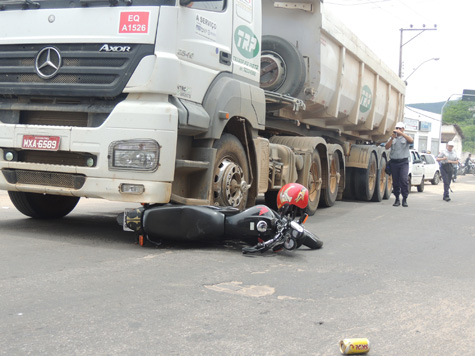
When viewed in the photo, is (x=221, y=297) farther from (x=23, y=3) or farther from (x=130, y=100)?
(x=23, y=3)

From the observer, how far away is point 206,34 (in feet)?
20.1

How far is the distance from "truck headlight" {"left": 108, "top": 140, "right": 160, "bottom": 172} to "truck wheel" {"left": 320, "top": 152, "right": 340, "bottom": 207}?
599cm

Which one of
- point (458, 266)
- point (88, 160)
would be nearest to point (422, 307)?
point (458, 266)

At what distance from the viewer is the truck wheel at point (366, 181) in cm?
1320

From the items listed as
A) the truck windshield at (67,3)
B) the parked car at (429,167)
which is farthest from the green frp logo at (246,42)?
the parked car at (429,167)

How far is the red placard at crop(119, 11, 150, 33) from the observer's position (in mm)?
5555

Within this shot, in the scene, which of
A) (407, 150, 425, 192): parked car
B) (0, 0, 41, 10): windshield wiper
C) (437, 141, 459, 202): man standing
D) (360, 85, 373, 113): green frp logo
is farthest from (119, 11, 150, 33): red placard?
(407, 150, 425, 192): parked car

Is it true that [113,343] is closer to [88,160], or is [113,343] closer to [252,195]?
[88,160]

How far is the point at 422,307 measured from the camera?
4.04 m

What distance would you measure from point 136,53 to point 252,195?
7.98ft

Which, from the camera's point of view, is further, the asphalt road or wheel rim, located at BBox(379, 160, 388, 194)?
wheel rim, located at BBox(379, 160, 388, 194)

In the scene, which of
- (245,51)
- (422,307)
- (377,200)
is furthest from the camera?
(377,200)

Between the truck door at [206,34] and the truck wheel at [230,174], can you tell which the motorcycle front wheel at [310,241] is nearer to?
the truck wheel at [230,174]

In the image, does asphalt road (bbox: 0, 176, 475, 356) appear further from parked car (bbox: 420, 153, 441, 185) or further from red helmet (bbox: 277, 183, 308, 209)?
parked car (bbox: 420, 153, 441, 185)
